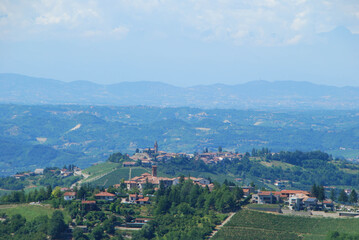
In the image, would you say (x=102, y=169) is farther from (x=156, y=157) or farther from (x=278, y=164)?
(x=278, y=164)

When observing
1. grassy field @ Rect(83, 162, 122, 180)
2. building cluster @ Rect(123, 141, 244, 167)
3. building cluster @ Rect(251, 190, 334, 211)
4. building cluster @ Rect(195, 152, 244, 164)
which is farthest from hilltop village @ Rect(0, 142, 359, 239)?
building cluster @ Rect(195, 152, 244, 164)

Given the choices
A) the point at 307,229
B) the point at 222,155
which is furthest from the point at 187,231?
the point at 222,155

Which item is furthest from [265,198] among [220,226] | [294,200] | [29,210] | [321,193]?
[29,210]

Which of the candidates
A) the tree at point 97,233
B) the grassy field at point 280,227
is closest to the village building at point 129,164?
the grassy field at point 280,227

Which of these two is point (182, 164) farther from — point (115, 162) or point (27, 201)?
point (27, 201)

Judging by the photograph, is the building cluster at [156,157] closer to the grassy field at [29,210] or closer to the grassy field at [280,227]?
the grassy field at [29,210]

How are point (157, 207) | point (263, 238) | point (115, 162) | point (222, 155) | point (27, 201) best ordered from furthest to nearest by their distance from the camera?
point (222, 155) → point (115, 162) → point (27, 201) → point (157, 207) → point (263, 238)

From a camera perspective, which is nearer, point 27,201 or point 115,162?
point 27,201
